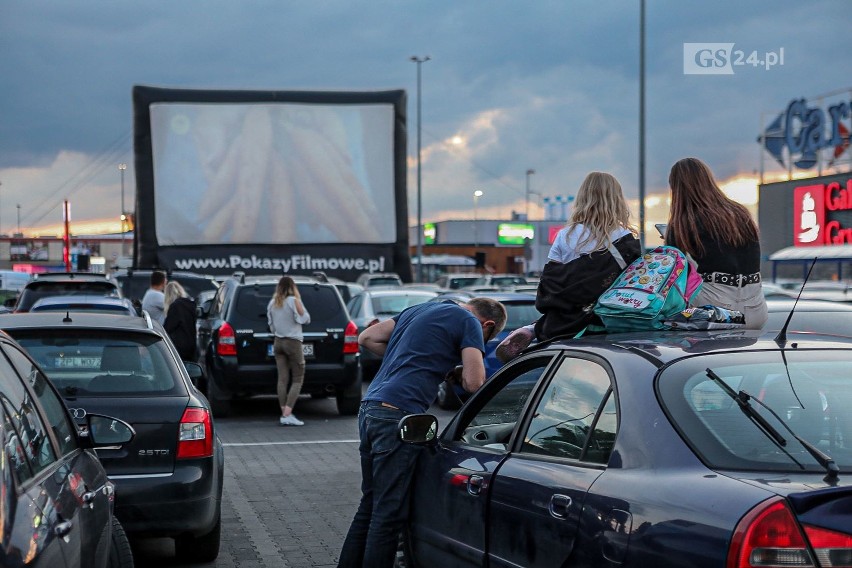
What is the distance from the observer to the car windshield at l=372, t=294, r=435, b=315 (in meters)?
20.7

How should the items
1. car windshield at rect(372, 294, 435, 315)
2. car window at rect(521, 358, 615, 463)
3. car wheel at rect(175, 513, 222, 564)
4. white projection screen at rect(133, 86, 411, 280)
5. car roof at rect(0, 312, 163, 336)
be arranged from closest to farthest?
car window at rect(521, 358, 615, 463) < car wheel at rect(175, 513, 222, 564) < car roof at rect(0, 312, 163, 336) < car windshield at rect(372, 294, 435, 315) < white projection screen at rect(133, 86, 411, 280)

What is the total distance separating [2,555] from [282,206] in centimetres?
2153

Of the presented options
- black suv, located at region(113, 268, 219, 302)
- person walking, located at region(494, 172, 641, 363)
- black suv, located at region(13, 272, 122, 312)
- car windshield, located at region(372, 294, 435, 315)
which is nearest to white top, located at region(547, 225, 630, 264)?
person walking, located at region(494, 172, 641, 363)

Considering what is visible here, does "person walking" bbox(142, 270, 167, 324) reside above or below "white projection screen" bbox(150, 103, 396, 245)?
below

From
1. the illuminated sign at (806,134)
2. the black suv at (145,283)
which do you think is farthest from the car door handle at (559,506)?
the illuminated sign at (806,134)

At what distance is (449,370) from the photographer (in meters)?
5.86

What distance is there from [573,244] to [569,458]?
1.63m

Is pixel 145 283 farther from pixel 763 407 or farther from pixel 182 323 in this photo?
pixel 763 407

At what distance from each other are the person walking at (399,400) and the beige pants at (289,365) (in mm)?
8364

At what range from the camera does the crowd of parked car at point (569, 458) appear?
3.23 m

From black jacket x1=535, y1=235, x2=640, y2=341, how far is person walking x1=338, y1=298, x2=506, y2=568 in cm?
41

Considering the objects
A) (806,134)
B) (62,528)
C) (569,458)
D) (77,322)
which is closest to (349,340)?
(77,322)

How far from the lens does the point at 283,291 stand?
14.3 meters

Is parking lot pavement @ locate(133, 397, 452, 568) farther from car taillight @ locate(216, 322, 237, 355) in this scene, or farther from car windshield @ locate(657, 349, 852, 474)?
car windshield @ locate(657, 349, 852, 474)
